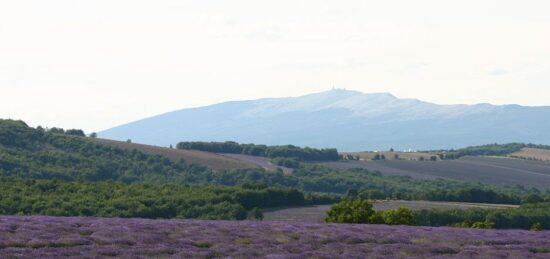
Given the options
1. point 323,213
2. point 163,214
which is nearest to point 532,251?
point 163,214

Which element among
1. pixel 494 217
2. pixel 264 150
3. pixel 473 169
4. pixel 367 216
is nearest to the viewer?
pixel 367 216

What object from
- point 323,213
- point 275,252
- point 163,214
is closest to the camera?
point 275,252

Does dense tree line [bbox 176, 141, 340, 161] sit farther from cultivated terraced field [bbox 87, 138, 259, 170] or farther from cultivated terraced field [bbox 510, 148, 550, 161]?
cultivated terraced field [bbox 510, 148, 550, 161]

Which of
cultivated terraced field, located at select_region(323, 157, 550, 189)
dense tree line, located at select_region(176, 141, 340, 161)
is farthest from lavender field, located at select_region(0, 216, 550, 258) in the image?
dense tree line, located at select_region(176, 141, 340, 161)

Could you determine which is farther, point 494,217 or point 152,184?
point 152,184

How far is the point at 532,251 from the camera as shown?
3153 centimetres

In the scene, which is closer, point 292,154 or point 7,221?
point 7,221

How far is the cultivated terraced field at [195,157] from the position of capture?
132625 millimetres

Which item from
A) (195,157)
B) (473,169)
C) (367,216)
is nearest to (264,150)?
(195,157)

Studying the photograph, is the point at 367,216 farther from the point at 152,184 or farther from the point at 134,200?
the point at 152,184

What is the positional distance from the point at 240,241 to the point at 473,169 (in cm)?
12466

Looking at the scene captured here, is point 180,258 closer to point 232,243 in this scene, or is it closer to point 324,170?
point 232,243

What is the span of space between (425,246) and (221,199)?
4067 centimetres

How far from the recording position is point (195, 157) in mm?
135250
